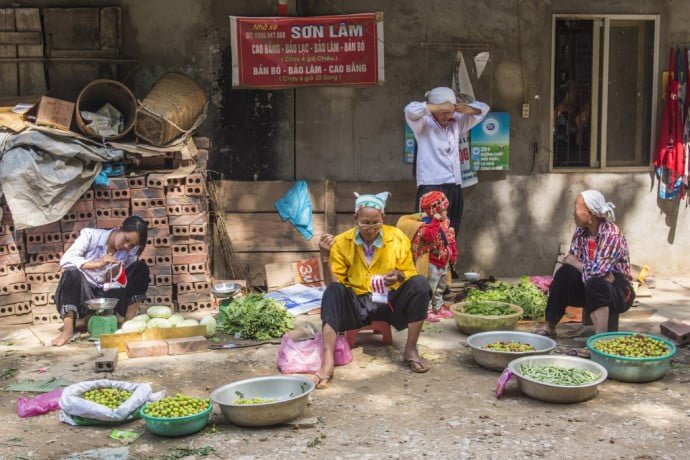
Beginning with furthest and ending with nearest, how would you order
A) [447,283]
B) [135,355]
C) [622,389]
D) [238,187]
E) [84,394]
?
[238,187], [447,283], [135,355], [622,389], [84,394]

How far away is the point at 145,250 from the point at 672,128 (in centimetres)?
567

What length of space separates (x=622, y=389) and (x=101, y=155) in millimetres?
4903

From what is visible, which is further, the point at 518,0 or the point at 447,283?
the point at 518,0

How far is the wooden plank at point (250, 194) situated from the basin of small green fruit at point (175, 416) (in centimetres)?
392

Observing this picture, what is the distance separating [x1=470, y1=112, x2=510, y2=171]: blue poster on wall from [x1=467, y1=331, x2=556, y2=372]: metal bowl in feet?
9.87

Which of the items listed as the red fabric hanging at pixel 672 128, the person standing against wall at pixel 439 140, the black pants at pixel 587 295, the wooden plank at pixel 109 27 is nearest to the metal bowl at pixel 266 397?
the black pants at pixel 587 295

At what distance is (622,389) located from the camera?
17.7ft

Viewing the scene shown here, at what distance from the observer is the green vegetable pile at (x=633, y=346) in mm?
5512

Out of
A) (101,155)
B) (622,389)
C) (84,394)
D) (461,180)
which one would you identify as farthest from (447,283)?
(84,394)

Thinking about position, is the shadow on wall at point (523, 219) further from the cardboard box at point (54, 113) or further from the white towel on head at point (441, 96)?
the cardboard box at point (54, 113)

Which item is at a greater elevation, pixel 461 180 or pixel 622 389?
pixel 461 180

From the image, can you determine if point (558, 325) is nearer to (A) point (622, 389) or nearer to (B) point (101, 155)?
(A) point (622, 389)

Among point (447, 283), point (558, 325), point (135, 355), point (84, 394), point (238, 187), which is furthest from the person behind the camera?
point (238, 187)

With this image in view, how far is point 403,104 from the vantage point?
8.61m
